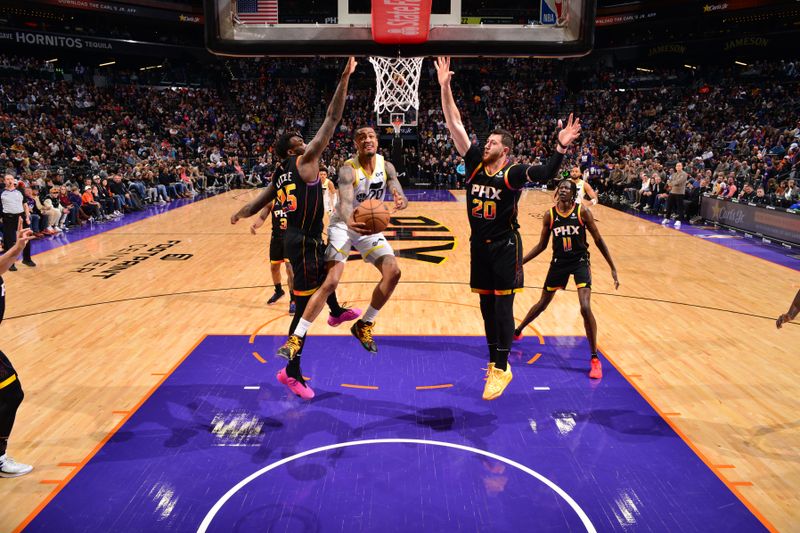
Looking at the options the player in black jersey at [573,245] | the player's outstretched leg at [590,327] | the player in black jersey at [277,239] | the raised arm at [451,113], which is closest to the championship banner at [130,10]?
the player in black jersey at [277,239]

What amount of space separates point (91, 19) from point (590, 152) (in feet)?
89.3

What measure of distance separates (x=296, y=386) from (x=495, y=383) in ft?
5.53

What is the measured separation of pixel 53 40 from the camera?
29.3 meters

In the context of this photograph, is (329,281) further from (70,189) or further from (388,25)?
(70,189)

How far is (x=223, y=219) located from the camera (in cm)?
1725

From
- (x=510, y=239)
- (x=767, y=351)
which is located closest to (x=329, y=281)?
(x=510, y=239)

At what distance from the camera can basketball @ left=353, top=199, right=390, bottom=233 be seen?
5160 millimetres

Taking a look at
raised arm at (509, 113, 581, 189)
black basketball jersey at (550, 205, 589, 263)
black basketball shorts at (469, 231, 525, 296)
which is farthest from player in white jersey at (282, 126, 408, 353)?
black basketball jersey at (550, 205, 589, 263)

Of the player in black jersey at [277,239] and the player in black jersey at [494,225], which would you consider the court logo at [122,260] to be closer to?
the player in black jersey at [277,239]

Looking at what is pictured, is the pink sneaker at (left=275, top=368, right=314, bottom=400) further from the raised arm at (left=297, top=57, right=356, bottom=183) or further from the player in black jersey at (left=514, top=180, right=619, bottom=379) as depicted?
the player in black jersey at (left=514, top=180, right=619, bottom=379)

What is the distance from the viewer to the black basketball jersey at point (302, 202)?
5.00 meters

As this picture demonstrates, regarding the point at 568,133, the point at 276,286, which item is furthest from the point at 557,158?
the point at 276,286

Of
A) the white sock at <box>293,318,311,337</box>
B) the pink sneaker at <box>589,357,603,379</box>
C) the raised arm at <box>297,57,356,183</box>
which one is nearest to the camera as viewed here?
the raised arm at <box>297,57,356,183</box>

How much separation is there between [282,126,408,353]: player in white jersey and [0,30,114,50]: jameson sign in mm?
30175
